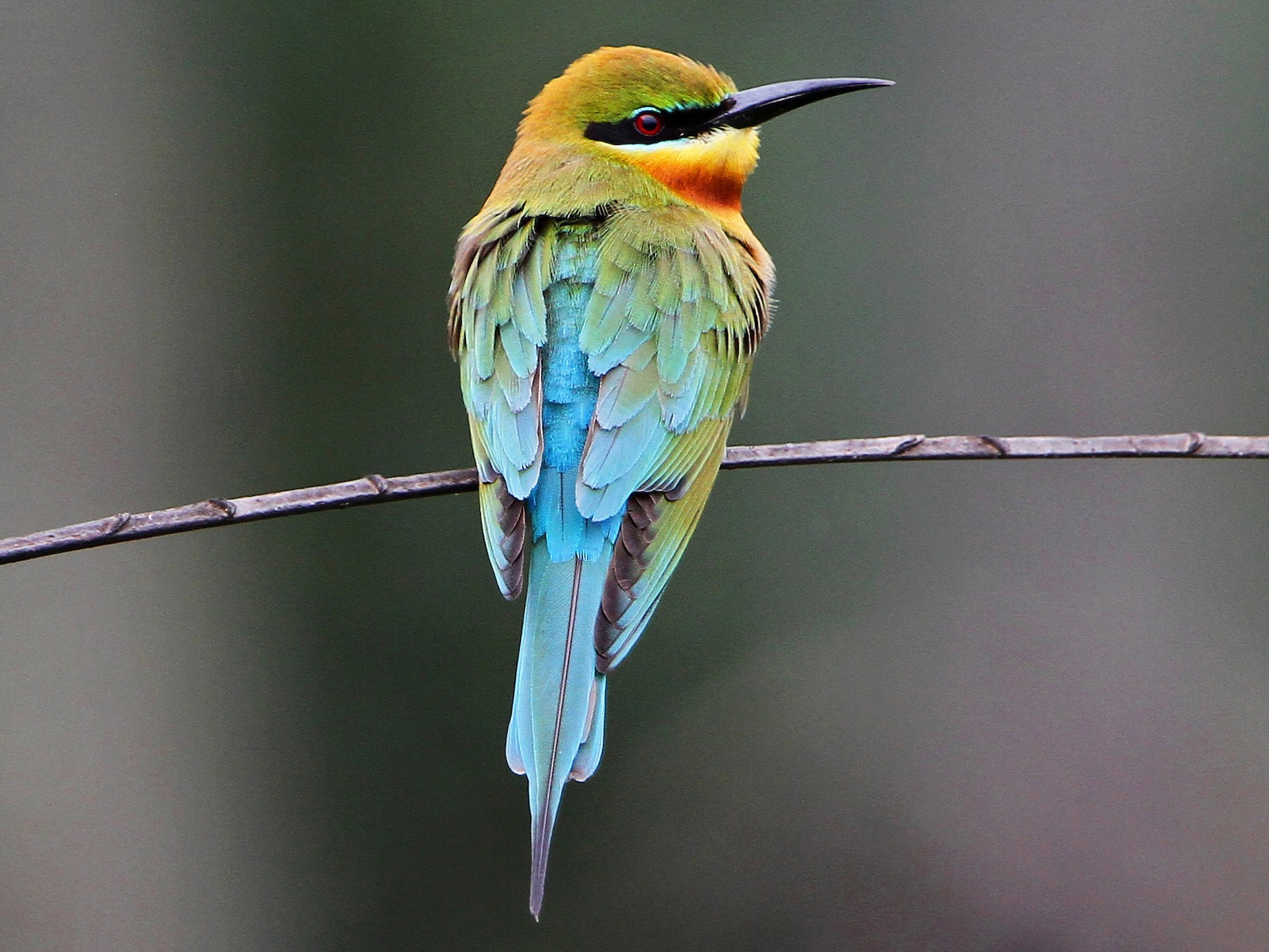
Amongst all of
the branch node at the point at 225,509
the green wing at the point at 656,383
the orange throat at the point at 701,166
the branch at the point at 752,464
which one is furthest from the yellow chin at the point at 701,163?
the branch node at the point at 225,509

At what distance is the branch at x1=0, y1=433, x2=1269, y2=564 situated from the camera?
5.28 ft

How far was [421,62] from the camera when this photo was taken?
386 centimetres

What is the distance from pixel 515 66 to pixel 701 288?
1625 mm

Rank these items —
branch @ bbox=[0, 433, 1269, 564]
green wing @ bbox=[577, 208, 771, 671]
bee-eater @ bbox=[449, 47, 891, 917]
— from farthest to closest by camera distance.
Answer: green wing @ bbox=[577, 208, 771, 671]
bee-eater @ bbox=[449, 47, 891, 917]
branch @ bbox=[0, 433, 1269, 564]

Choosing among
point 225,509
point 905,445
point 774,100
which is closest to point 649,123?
point 774,100

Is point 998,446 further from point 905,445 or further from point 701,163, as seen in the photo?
point 701,163

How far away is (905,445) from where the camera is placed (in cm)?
191

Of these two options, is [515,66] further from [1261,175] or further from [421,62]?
[1261,175]

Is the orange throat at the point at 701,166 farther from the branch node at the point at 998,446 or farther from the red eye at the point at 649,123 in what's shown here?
the branch node at the point at 998,446

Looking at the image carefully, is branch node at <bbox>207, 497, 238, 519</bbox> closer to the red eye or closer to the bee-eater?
the bee-eater

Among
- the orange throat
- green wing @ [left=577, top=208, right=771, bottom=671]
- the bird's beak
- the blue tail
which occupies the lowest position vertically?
the blue tail

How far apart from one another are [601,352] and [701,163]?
2.16ft

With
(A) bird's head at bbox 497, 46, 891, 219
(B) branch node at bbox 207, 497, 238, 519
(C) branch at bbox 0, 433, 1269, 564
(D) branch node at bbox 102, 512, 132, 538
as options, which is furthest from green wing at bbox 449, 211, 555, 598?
(D) branch node at bbox 102, 512, 132, 538

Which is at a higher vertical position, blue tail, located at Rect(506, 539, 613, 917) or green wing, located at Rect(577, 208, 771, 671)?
green wing, located at Rect(577, 208, 771, 671)
